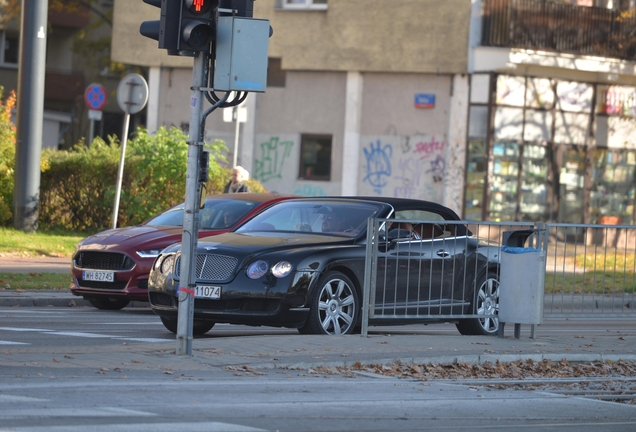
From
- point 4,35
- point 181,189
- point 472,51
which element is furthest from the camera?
point 4,35

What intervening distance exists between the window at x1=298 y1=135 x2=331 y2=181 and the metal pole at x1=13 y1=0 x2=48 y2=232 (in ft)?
35.9

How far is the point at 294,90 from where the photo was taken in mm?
33656

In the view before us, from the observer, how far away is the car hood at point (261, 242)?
11.6 meters

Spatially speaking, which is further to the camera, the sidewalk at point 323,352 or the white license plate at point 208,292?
the white license plate at point 208,292

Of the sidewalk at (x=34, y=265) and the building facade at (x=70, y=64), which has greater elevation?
the building facade at (x=70, y=64)

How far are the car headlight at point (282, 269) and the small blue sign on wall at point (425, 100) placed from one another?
21040 millimetres

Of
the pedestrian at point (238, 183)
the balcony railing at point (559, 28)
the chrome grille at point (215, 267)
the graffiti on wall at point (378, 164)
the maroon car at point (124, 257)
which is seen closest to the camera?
the chrome grille at point (215, 267)

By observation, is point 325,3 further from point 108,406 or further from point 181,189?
point 108,406

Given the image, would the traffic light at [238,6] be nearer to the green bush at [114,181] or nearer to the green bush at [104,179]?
the green bush at [104,179]

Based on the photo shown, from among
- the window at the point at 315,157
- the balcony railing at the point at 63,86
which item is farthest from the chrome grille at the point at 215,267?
the balcony railing at the point at 63,86

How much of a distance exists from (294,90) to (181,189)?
885 centimetres

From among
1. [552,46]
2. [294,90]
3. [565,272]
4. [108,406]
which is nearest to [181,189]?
[294,90]

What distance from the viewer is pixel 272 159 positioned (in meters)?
34.1

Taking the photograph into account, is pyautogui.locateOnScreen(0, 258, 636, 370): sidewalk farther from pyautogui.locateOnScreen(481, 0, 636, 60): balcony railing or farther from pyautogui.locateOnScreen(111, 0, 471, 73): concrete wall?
pyautogui.locateOnScreen(111, 0, 471, 73): concrete wall
